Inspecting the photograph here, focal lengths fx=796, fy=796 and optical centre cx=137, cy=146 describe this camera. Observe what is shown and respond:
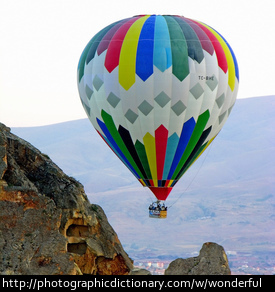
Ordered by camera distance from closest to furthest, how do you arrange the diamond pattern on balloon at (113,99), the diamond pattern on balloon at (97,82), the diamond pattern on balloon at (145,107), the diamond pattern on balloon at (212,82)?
the diamond pattern on balloon at (145,107) < the diamond pattern on balloon at (113,99) < the diamond pattern on balloon at (212,82) < the diamond pattern on balloon at (97,82)

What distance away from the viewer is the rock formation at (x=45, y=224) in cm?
3891

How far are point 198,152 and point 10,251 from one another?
21.7 m

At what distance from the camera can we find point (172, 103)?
173ft

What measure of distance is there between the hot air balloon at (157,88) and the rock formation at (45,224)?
8237 millimetres

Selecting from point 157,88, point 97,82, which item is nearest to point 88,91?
point 97,82

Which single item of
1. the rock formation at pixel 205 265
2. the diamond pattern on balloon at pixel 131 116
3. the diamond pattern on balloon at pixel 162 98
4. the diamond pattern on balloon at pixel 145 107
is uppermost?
the diamond pattern on balloon at pixel 162 98

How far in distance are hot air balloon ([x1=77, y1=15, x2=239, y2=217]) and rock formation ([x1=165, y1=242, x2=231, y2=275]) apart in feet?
51.9

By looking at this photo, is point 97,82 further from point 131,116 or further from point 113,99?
point 131,116

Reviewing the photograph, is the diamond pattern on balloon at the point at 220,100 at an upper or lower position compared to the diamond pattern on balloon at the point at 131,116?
upper

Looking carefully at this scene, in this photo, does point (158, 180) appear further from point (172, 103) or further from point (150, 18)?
point (150, 18)

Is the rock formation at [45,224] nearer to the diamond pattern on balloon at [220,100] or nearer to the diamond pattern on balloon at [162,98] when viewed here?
the diamond pattern on balloon at [162,98]

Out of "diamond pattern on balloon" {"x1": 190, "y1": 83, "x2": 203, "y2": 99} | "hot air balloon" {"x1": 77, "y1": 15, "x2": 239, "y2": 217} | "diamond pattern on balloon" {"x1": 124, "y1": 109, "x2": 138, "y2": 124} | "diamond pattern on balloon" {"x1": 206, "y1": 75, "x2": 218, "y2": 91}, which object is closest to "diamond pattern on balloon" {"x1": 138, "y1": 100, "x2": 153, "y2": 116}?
"hot air balloon" {"x1": 77, "y1": 15, "x2": 239, "y2": 217}

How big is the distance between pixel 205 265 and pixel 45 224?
8.61 meters

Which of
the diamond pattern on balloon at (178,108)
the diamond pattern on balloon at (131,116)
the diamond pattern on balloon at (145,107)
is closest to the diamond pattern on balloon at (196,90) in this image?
the diamond pattern on balloon at (178,108)
